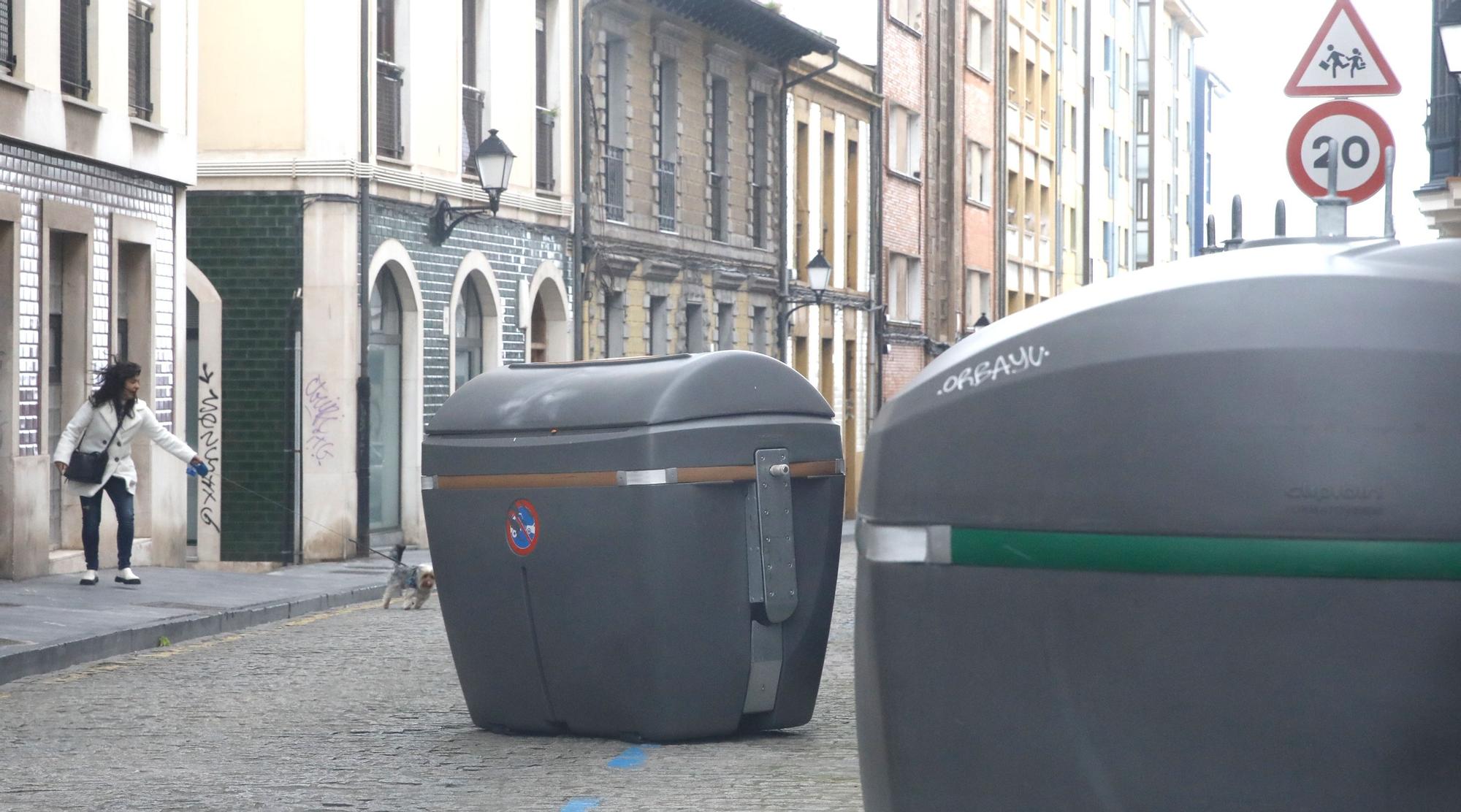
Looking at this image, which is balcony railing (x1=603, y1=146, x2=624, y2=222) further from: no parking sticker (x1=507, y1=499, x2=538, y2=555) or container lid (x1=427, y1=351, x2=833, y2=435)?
no parking sticker (x1=507, y1=499, x2=538, y2=555)

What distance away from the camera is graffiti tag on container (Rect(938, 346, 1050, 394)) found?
3.59m

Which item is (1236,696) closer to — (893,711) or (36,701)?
(893,711)

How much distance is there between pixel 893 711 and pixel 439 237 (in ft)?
70.1

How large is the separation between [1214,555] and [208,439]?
19883 mm

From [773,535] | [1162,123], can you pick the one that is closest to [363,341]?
[773,535]

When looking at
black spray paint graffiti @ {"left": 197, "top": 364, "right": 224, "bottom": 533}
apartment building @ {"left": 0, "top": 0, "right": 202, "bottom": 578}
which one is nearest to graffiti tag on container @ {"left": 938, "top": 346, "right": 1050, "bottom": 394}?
apartment building @ {"left": 0, "top": 0, "right": 202, "bottom": 578}

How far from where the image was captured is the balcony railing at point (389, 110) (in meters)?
23.6

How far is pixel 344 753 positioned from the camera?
8.55 meters

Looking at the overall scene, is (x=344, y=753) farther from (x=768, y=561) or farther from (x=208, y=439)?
(x=208, y=439)

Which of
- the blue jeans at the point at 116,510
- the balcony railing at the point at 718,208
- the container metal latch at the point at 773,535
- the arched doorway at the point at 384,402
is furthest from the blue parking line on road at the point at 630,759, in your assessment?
the balcony railing at the point at 718,208

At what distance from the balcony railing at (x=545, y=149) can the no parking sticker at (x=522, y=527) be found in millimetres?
19564

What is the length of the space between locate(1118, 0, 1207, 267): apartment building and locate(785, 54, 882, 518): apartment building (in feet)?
127

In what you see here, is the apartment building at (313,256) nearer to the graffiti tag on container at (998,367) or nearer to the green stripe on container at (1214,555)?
the graffiti tag on container at (998,367)

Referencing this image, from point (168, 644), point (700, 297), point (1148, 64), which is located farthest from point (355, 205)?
point (1148, 64)
